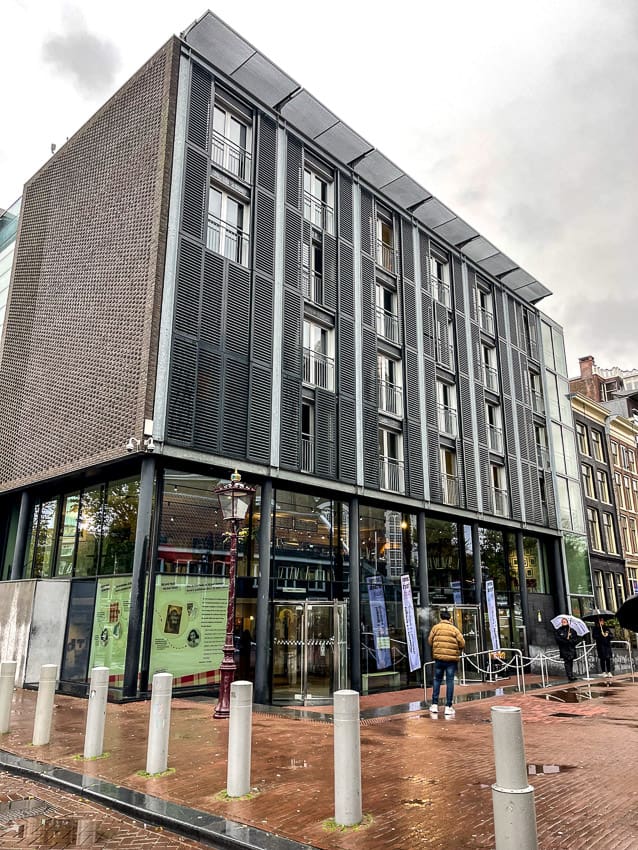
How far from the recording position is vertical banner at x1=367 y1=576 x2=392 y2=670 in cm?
1966

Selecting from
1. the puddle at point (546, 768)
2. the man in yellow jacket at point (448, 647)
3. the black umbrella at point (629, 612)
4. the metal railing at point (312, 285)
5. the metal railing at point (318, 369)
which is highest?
the metal railing at point (312, 285)

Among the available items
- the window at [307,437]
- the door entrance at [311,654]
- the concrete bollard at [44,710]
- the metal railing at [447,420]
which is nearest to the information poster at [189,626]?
the door entrance at [311,654]

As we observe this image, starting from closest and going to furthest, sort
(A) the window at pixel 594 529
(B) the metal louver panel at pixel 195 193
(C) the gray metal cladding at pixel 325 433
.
Result: (B) the metal louver panel at pixel 195 193
(C) the gray metal cladding at pixel 325 433
(A) the window at pixel 594 529

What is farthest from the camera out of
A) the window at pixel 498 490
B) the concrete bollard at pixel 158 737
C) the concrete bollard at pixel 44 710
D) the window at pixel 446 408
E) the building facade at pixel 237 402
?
the window at pixel 498 490

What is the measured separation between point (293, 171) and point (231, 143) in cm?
247

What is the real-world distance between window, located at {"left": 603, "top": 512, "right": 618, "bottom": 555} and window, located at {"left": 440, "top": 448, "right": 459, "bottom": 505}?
1824 cm

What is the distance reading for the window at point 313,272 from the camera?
21.0 meters

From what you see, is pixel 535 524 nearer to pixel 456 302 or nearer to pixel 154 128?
pixel 456 302

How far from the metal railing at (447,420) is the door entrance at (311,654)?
1146 centimetres

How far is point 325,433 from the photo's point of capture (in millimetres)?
19984

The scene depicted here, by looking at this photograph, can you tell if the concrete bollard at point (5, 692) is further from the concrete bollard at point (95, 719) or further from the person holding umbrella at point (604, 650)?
the person holding umbrella at point (604, 650)

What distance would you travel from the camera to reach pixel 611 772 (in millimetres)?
7398

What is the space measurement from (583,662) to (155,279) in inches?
793

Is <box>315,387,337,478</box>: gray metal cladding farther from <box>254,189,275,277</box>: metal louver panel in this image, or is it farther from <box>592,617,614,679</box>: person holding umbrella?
<box>592,617,614,679</box>: person holding umbrella
